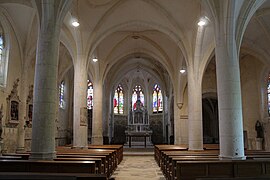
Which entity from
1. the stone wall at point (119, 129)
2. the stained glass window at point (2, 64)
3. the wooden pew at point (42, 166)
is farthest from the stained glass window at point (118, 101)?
the wooden pew at point (42, 166)

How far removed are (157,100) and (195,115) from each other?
22.2m

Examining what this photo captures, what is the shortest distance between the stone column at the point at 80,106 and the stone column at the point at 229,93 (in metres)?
9.00

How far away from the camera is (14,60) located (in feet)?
54.3

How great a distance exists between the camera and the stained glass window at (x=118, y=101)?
37500 mm

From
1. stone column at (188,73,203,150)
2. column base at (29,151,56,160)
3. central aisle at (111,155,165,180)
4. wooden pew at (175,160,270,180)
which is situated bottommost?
central aisle at (111,155,165,180)

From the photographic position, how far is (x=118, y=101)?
37812 millimetres

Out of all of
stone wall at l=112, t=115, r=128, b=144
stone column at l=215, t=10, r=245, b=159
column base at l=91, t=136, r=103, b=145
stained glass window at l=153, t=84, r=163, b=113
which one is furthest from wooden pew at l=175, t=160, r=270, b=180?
stained glass window at l=153, t=84, r=163, b=113

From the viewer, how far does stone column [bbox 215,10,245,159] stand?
8656 millimetres

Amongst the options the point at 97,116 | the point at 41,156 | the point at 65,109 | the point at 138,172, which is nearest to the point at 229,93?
the point at 138,172

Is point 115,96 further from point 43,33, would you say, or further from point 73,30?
point 43,33

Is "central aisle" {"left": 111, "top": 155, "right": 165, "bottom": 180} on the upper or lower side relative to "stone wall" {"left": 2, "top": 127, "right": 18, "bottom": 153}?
lower

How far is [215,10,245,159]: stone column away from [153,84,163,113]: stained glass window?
27.9 metres

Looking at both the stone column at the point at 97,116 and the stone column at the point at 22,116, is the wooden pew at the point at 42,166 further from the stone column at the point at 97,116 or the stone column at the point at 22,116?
the stone column at the point at 97,116

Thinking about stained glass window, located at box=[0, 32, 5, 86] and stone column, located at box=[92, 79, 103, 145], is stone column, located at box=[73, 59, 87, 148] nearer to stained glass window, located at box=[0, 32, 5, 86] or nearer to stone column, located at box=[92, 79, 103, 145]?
stained glass window, located at box=[0, 32, 5, 86]
